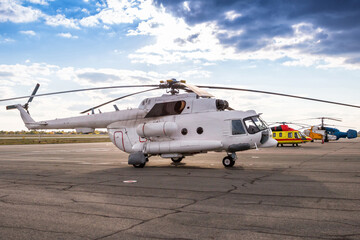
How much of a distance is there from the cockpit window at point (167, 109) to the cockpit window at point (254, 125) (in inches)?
134

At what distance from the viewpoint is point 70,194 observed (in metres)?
8.98

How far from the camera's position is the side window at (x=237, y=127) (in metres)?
15.2

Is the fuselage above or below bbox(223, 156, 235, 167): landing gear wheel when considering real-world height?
above

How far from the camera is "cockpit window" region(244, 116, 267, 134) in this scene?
15.2 meters

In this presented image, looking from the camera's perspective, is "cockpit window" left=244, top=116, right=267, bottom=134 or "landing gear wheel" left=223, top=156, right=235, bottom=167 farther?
"landing gear wheel" left=223, top=156, right=235, bottom=167

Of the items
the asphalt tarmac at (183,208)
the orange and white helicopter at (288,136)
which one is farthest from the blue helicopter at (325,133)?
the asphalt tarmac at (183,208)

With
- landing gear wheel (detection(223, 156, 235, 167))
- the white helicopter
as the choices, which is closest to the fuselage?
the white helicopter

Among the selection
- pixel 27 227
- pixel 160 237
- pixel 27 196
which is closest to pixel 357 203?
pixel 160 237

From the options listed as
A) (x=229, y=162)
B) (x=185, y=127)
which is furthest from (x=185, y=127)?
(x=229, y=162)

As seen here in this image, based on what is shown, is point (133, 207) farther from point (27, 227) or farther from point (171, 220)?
point (27, 227)

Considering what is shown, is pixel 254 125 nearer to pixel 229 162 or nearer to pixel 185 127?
pixel 229 162

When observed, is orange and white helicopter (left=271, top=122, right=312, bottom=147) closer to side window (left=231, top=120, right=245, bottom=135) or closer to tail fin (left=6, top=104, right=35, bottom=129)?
side window (left=231, top=120, right=245, bottom=135)

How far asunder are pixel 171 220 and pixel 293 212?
2.62 meters

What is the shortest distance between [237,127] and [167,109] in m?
3.82
